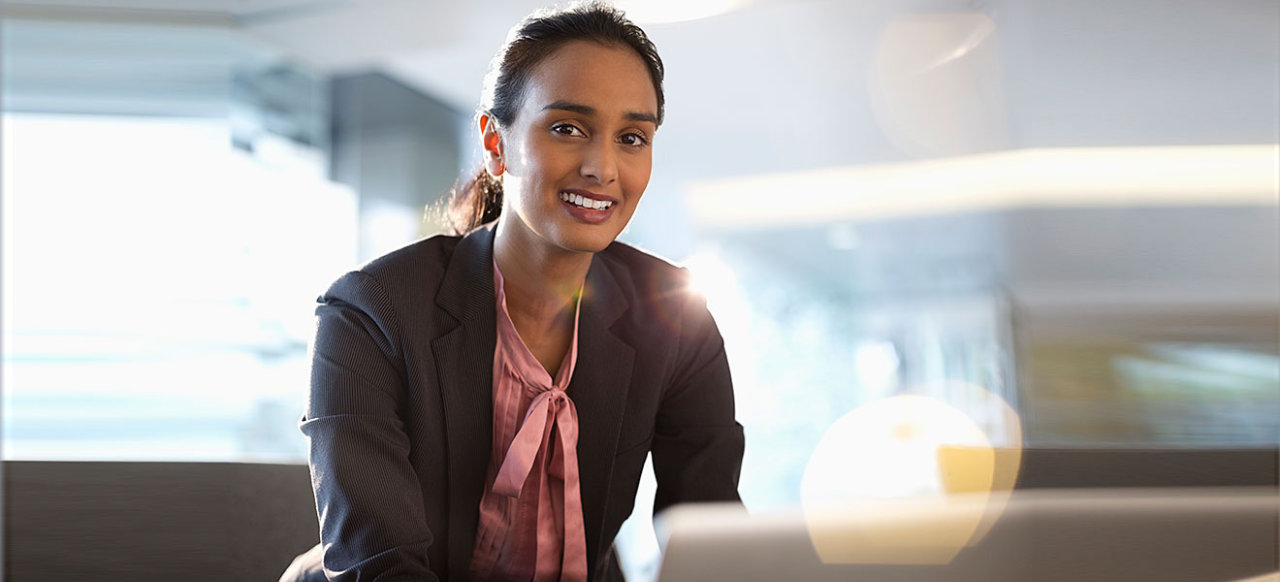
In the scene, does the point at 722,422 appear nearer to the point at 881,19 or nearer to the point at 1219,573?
the point at 1219,573

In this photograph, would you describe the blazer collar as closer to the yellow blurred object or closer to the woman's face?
the woman's face

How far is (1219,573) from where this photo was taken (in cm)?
56

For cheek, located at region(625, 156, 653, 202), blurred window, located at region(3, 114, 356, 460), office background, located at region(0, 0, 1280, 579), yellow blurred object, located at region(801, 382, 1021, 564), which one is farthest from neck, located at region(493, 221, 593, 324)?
blurred window, located at region(3, 114, 356, 460)

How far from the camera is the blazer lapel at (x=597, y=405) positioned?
1.22 meters

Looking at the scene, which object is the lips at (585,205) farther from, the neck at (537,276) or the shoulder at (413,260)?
the shoulder at (413,260)

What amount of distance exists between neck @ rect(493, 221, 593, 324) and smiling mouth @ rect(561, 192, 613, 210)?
92mm

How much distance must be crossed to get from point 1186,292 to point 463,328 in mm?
3706

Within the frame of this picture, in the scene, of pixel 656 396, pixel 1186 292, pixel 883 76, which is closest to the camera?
pixel 656 396

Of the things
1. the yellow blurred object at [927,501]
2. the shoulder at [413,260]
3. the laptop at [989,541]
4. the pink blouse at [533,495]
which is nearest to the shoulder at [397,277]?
the shoulder at [413,260]

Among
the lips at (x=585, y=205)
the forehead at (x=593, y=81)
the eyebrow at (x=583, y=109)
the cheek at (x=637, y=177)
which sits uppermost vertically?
the forehead at (x=593, y=81)

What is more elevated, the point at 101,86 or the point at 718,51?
the point at 718,51

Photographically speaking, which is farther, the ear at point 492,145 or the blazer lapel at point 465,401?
the ear at point 492,145

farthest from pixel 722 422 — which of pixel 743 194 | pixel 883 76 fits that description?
pixel 743 194

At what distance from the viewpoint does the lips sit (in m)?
1.14
